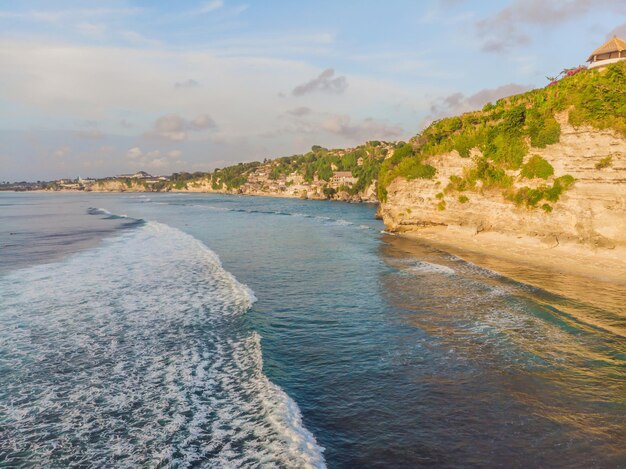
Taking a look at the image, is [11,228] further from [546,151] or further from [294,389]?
[546,151]

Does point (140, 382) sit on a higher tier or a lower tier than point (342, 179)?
lower

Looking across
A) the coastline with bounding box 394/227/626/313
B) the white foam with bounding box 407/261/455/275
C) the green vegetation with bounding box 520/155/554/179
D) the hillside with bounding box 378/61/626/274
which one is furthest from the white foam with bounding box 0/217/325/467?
the green vegetation with bounding box 520/155/554/179

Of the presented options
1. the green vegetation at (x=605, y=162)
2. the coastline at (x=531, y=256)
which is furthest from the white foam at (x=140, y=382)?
the green vegetation at (x=605, y=162)

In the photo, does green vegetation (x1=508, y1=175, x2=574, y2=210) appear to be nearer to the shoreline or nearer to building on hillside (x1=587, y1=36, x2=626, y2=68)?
the shoreline

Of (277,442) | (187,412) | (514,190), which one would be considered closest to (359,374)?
(277,442)

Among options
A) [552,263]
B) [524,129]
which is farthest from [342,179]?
[552,263]

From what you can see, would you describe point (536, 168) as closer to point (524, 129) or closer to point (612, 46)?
point (524, 129)
